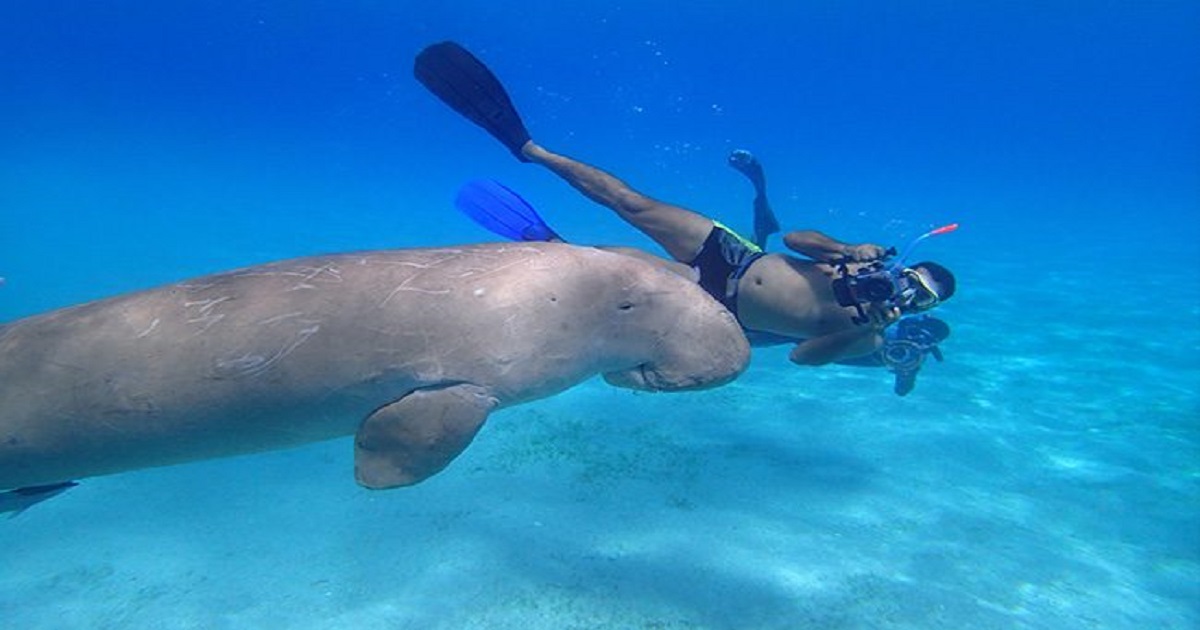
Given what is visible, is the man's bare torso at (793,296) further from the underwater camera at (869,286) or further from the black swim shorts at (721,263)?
the underwater camera at (869,286)

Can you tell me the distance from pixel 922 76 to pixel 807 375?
11174 centimetres

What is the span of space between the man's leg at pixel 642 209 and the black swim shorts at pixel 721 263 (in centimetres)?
8

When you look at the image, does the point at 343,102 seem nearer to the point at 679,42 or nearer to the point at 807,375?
the point at 679,42

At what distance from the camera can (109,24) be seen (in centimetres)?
4166

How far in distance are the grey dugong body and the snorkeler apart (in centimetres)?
245

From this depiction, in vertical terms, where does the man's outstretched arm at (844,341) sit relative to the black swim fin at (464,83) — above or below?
below

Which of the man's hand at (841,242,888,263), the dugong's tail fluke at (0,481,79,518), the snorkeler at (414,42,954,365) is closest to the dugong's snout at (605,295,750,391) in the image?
the snorkeler at (414,42,954,365)

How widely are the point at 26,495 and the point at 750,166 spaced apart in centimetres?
1221

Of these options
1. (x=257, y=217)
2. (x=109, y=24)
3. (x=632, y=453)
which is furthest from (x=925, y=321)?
(x=109, y=24)

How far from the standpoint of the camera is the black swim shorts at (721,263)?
592 centimetres

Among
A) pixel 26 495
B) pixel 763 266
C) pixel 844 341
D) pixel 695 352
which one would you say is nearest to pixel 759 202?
pixel 763 266

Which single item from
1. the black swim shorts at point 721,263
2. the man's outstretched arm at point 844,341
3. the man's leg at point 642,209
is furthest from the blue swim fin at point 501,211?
the man's outstretched arm at point 844,341

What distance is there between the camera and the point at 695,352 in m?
3.88

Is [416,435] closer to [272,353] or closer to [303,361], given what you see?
[303,361]
